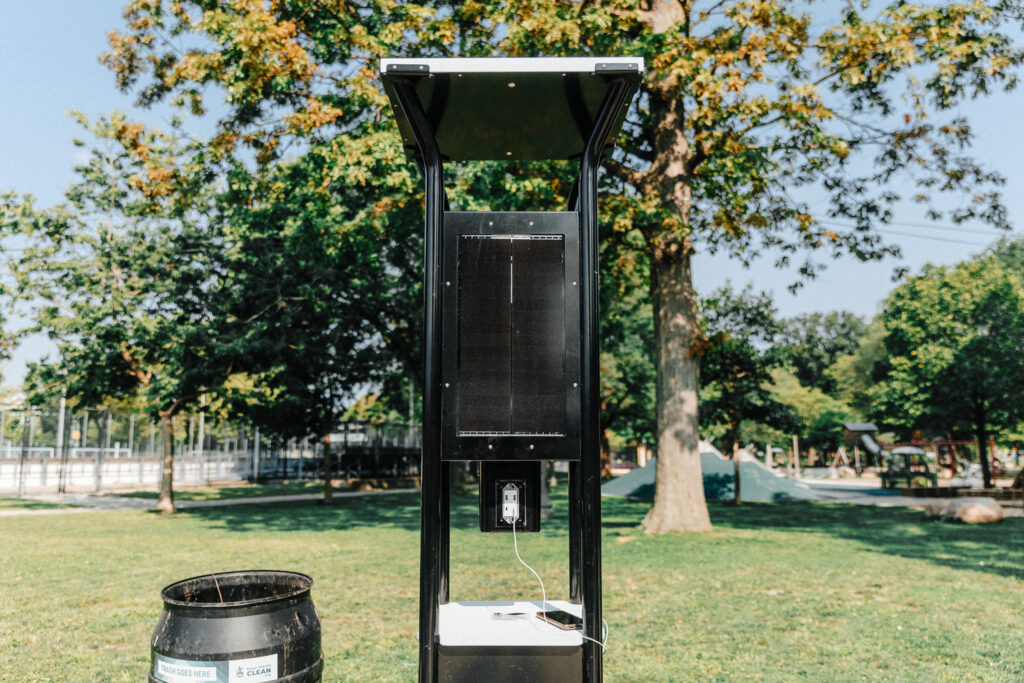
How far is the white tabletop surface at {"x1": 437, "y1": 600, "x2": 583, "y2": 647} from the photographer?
9.27ft

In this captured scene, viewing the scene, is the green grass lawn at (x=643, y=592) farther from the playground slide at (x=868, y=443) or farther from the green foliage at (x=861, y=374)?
the green foliage at (x=861, y=374)

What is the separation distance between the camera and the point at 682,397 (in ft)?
42.1

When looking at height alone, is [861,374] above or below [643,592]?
above

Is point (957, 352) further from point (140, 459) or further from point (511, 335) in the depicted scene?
point (140, 459)

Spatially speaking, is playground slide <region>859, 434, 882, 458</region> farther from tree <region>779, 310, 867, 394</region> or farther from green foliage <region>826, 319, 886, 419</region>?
tree <region>779, 310, 867, 394</region>

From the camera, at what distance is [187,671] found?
262 cm

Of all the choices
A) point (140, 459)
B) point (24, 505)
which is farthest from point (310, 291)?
point (140, 459)

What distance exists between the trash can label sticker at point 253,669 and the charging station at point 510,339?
56 cm

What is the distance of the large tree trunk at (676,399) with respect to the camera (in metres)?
12.6

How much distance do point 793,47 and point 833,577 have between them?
7326 millimetres

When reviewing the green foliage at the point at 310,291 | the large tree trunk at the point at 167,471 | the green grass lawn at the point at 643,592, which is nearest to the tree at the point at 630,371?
the green foliage at the point at 310,291

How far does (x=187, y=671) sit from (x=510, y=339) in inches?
68.0

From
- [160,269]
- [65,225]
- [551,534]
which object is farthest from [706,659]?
[65,225]

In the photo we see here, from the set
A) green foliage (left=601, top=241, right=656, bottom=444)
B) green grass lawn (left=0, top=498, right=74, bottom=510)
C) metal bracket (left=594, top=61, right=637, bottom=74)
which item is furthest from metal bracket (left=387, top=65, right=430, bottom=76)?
green foliage (left=601, top=241, right=656, bottom=444)
